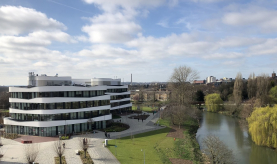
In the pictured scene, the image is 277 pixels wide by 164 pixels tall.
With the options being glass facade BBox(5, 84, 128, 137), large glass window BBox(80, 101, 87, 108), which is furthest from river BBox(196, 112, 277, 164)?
large glass window BBox(80, 101, 87, 108)

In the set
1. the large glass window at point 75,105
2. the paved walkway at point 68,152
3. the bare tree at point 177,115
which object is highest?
the large glass window at point 75,105

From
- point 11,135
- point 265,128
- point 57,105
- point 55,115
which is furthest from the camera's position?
point 57,105

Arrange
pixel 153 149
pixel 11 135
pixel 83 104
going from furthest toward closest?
pixel 83 104 → pixel 11 135 → pixel 153 149

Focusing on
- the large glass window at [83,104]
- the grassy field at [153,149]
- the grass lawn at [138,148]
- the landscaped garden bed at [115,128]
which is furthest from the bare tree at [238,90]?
the large glass window at [83,104]

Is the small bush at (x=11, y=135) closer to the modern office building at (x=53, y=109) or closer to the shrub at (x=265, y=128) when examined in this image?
the modern office building at (x=53, y=109)

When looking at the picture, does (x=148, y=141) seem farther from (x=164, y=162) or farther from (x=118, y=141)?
(x=164, y=162)

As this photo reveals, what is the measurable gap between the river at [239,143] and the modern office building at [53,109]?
748 inches

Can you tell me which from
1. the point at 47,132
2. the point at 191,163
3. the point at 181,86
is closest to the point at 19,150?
the point at 47,132

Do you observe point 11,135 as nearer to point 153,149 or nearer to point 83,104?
point 83,104

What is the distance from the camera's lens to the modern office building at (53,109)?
100.0 ft

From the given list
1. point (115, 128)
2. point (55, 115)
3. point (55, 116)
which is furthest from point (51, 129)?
point (115, 128)

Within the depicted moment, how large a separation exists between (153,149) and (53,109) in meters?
17.4

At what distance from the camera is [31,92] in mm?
31078

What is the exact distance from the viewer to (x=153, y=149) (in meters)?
24.2
